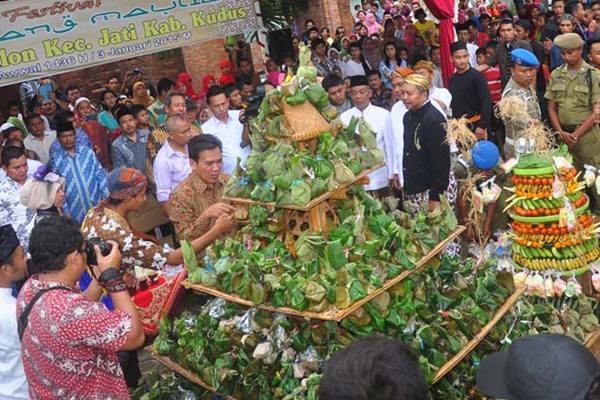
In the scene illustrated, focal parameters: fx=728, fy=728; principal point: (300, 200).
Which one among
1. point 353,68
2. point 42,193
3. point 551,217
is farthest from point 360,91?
point 353,68

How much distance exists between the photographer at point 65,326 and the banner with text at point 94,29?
441 cm

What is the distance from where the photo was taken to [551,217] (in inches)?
162

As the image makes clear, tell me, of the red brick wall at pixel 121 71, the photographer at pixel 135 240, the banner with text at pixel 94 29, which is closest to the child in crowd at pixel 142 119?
the banner with text at pixel 94 29

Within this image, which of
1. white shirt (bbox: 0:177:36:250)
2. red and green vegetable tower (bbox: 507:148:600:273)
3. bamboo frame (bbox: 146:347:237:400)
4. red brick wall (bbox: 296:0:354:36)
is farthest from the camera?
red brick wall (bbox: 296:0:354:36)

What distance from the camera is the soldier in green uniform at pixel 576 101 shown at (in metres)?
5.93

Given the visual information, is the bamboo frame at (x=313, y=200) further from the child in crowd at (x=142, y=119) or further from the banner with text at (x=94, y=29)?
the banner with text at (x=94, y=29)

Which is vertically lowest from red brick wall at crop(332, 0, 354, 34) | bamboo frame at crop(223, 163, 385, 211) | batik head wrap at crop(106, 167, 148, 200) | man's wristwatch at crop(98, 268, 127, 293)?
man's wristwatch at crop(98, 268, 127, 293)

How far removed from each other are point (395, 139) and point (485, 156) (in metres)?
1.02

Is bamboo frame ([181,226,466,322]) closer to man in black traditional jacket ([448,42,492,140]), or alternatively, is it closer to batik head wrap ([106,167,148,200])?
batik head wrap ([106,167,148,200])

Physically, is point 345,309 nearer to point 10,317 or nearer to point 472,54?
point 10,317

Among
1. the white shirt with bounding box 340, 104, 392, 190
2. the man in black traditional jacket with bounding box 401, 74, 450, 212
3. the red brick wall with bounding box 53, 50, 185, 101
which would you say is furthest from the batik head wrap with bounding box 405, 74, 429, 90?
the red brick wall with bounding box 53, 50, 185, 101

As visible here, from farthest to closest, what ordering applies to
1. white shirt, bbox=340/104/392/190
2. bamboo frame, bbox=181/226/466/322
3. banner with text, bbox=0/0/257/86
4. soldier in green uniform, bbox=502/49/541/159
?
banner with text, bbox=0/0/257/86 < white shirt, bbox=340/104/392/190 < soldier in green uniform, bbox=502/49/541/159 < bamboo frame, bbox=181/226/466/322

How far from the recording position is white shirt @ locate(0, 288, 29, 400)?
292 cm

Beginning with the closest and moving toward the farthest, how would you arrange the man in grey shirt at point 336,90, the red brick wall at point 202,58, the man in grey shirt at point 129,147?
the man in grey shirt at point 336,90
the man in grey shirt at point 129,147
the red brick wall at point 202,58
